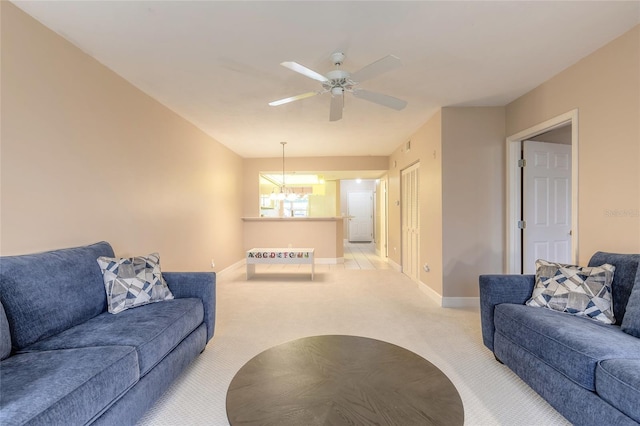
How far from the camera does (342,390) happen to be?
3.98 ft

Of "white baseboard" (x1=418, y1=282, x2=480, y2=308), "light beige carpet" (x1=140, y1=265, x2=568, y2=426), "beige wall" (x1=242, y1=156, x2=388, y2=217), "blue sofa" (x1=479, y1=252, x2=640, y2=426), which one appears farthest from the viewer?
"beige wall" (x1=242, y1=156, x2=388, y2=217)

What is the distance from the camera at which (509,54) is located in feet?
7.72

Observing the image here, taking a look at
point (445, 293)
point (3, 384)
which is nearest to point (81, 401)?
point (3, 384)

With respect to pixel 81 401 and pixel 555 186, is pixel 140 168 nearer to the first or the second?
pixel 81 401

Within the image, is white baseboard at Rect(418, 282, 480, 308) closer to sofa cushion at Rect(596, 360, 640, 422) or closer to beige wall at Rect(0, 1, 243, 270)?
sofa cushion at Rect(596, 360, 640, 422)

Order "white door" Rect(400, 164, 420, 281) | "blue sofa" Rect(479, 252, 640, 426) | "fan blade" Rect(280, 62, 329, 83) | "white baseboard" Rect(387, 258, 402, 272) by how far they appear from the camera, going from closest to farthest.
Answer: "blue sofa" Rect(479, 252, 640, 426) → "fan blade" Rect(280, 62, 329, 83) → "white door" Rect(400, 164, 420, 281) → "white baseboard" Rect(387, 258, 402, 272)

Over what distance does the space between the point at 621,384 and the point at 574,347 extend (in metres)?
0.25

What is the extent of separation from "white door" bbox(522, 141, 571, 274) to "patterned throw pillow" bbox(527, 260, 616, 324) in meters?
1.39

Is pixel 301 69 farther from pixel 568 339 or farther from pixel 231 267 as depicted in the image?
pixel 231 267

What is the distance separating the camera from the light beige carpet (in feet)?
5.51

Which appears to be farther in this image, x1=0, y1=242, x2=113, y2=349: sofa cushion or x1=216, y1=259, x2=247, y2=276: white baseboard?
x1=216, y1=259, x2=247, y2=276: white baseboard

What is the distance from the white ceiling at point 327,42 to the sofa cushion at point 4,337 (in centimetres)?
186

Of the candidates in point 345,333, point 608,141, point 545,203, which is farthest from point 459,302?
point 608,141

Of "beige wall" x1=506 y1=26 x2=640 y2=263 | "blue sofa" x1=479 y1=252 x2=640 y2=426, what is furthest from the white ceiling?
"blue sofa" x1=479 y1=252 x2=640 y2=426
